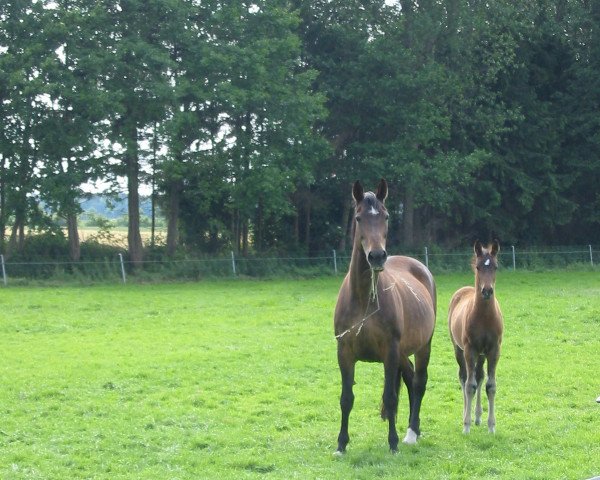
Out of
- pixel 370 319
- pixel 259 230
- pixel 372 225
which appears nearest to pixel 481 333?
pixel 370 319

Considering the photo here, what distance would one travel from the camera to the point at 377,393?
36.3 feet

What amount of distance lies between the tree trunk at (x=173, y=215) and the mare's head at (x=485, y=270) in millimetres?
22107

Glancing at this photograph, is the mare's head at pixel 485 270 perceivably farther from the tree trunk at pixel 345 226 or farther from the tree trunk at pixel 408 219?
the tree trunk at pixel 408 219

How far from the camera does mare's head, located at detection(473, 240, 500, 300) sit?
938 centimetres

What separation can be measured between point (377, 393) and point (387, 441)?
2.43 meters

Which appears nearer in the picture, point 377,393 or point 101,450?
point 101,450

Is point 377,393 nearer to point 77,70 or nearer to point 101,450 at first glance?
point 101,450

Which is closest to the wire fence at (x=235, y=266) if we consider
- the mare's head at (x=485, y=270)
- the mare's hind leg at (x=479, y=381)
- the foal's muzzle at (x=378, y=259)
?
the mare's head at (x=485, y=270)

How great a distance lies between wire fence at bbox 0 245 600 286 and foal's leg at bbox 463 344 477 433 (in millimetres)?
19421

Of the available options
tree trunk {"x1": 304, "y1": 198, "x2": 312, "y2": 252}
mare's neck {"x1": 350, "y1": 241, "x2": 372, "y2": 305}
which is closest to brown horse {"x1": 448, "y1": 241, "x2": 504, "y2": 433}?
mare's neck {"x1": 350, "y1": 241, "x2": 372, "y2": 305}

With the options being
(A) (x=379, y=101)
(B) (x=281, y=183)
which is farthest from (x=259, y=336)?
(A) (x=379, y=101)

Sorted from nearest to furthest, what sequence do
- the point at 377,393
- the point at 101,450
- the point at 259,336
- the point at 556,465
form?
the point at 556,465 → the point at 101,450 → the point at 377,393 → the point at 259,336

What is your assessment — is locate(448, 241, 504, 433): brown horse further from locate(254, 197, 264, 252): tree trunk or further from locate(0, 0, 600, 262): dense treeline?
locate(254, 197, 264, 252): tree trunk

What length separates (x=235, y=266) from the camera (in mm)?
29391
